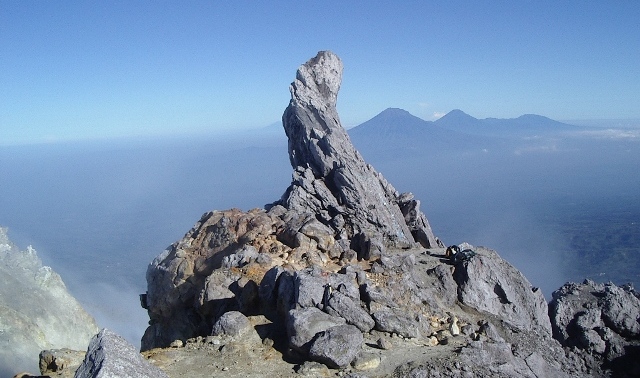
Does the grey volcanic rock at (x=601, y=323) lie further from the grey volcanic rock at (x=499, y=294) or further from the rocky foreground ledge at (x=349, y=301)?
the grey volcanic rock at (x=499, y=294)

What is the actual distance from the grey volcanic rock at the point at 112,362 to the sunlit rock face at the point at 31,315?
126ft

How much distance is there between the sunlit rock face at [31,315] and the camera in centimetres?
4375

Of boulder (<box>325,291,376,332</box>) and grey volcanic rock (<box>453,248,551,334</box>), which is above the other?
boulder (<box>325,291,376,332</box>)

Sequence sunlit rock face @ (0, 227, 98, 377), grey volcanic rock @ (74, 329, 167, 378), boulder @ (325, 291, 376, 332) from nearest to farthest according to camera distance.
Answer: grey volcanic rock @ (74, 329, 167, 378), boulder @ (325, 291, 376, 332), sunlit rock face @ (0, 227, 98, 377)

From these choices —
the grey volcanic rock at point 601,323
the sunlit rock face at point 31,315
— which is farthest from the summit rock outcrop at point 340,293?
the sunlit rock face at point 31,315

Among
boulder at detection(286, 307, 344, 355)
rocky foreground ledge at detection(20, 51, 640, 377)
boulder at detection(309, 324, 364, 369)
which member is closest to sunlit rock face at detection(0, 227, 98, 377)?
rocky foreground ledge at detection(20, 51, 640, 377)

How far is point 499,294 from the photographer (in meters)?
25.0

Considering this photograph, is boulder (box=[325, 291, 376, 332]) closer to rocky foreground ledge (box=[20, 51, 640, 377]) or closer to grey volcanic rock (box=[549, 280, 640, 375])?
rocky foreground ledge (box=[20, 51, 640, 377])

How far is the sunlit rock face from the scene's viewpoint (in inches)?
1722

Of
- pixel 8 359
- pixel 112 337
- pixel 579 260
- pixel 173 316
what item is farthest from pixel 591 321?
pixel 579 260

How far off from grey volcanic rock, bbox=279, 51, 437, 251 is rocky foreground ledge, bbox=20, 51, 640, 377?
14 centimetres

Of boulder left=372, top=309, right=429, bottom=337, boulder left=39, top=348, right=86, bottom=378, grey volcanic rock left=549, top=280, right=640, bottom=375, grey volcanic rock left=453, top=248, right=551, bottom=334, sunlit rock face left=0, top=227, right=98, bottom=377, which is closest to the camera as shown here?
boulder left=39, top=348, right=86, bottom=378

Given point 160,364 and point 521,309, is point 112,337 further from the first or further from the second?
point 521,309

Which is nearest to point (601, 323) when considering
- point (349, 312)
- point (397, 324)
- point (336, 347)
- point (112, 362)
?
point (397, 324)
